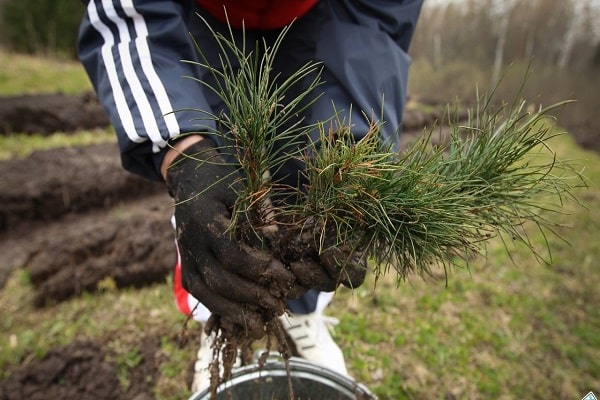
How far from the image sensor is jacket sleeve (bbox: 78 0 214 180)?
962mm

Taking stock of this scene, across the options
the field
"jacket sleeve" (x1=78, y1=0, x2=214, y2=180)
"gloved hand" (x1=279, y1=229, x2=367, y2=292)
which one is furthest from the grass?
"gloved hand" (x1=279, y1=229, x2=367, y2=292)

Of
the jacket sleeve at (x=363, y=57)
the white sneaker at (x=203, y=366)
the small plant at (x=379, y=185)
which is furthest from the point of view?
the white sneaker at (x=203, y=366)

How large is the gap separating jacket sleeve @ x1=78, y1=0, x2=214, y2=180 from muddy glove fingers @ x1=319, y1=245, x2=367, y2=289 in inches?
16.9

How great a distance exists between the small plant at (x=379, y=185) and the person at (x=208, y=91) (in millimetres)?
62

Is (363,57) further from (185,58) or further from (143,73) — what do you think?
(143,73)

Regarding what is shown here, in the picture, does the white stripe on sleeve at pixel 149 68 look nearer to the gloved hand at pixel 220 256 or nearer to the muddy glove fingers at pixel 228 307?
the gloved hand at pixel 220 256

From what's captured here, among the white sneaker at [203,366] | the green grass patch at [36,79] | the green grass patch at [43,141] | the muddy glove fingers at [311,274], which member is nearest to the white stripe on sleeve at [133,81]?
the muddy glove fingers at [311,274]

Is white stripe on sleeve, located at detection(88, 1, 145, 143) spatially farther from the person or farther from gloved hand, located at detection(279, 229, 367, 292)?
gloved hand, located at detection(279, 229, 367, 292)

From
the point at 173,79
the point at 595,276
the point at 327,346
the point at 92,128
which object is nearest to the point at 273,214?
the point at 173,79

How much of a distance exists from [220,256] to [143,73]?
0.50 meters

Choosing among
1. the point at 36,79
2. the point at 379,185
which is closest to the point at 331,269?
the point at 379,185

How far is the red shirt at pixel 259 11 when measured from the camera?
1.22 meters

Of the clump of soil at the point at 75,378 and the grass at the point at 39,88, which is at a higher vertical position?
the grass at the point at 39,88

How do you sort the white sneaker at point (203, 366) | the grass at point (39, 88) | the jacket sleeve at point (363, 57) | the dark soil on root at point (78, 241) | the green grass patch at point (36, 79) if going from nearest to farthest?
the jacket sleeve at point (363, 57) < the white sneaker at point (203, 366) < the dark soil on root at point (78, 241) < the grass at point (39, 88) < the green grass patch at point (36, 79)
